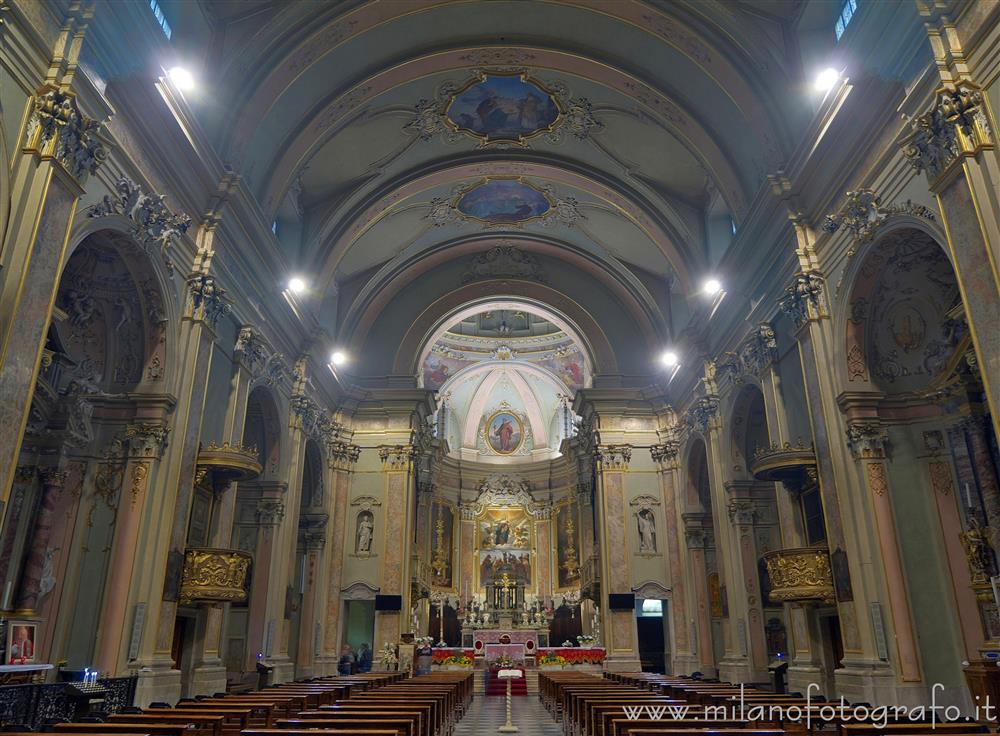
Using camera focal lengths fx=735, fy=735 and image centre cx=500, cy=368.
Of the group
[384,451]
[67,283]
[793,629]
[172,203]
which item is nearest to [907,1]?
[793,629]

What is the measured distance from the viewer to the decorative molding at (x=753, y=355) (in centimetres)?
1385

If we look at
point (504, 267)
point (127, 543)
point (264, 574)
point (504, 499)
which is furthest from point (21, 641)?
point (504, 499)

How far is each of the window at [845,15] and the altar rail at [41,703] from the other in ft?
46.0

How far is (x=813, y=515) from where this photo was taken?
42.1ft

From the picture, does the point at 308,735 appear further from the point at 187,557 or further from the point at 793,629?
the point at 793,629

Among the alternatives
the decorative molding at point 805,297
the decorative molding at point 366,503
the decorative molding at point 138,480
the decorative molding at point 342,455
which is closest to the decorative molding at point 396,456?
the decorative molding at point 342,455

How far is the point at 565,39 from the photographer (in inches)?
615

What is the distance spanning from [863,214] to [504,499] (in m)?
25.1

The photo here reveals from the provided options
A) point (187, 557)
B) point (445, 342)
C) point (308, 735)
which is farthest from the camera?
point (445, 342)

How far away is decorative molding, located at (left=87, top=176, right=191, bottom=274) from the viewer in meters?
9.84

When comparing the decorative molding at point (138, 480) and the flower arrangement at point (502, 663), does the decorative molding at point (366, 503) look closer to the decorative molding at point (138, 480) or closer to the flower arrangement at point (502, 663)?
the flower arrangement at point (502, 663)

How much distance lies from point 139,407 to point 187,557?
8.08 feet

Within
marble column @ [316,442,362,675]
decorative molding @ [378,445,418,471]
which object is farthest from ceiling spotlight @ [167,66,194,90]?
decorative molding @ [378,445,418,471]

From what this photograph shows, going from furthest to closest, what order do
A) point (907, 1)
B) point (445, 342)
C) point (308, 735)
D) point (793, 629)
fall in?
point (445, 342) → point (793, 629) → point (907, 1) → point (308, 735)
